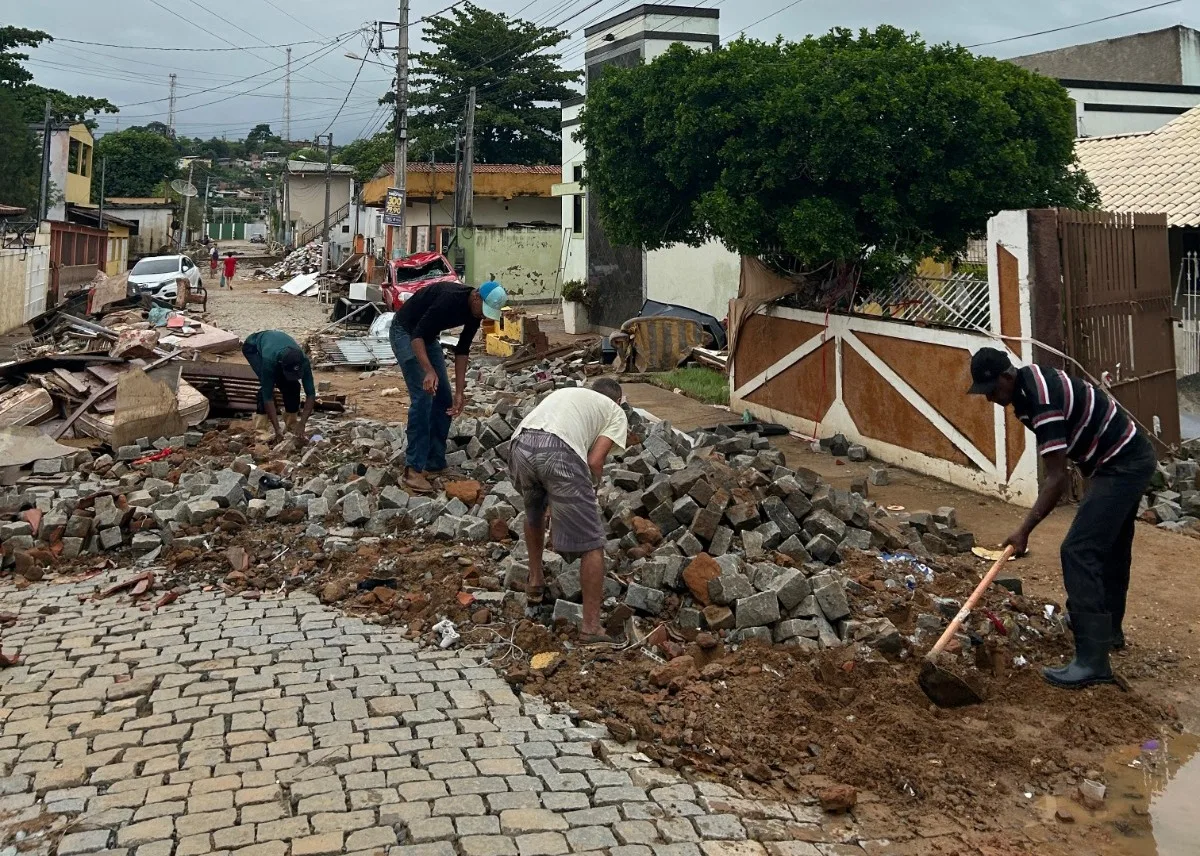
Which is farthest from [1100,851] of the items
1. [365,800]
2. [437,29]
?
[437,29]

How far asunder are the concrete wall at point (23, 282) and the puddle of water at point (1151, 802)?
A: 82.5ft

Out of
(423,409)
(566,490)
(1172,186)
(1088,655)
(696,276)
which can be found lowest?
(1088,655)

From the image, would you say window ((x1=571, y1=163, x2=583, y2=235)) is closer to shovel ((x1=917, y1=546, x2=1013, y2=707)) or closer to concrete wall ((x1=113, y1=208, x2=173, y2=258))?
shovel ((x1=917, y1=546, x2=1013, y2=707))

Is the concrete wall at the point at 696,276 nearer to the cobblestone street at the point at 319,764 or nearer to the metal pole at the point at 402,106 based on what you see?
the metal pole at the point at 402,106

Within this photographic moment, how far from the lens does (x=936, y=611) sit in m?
5.75

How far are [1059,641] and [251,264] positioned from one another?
56.8 metres

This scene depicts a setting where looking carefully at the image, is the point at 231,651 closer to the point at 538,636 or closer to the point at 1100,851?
the point at 538,636

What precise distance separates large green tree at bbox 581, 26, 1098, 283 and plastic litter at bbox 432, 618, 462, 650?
625 centimetres

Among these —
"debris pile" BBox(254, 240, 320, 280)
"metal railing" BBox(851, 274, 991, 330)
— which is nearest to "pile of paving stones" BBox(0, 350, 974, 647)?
"metal railing" BBox(851, 274, 991, 330)

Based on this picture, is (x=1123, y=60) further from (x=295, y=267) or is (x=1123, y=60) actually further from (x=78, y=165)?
(x=78, y=165)

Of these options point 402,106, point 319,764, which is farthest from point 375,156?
point 319,764

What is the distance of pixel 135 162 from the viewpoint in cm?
6600

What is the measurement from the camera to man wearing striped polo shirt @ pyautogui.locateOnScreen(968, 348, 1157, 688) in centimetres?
481

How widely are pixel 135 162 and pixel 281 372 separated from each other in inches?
2494
